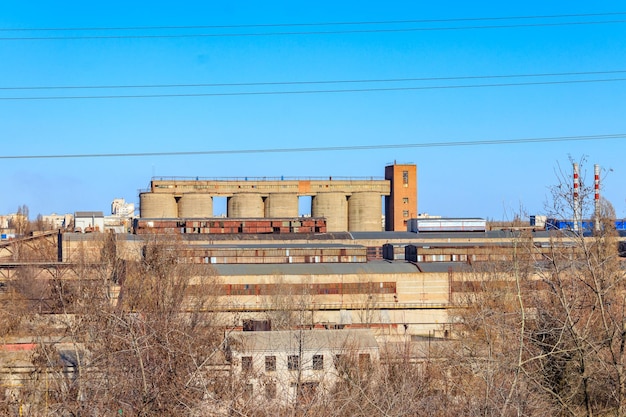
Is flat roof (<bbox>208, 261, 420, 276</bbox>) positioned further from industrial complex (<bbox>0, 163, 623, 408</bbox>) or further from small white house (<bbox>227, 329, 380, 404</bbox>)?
small white house (<bbox>227, 329, 380, 404</bbox>)

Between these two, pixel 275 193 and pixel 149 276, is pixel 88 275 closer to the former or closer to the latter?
pixel 149 276

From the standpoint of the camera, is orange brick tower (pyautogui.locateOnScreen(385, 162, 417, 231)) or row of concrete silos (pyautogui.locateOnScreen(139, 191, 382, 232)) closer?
row of concrete silos (pyautogui.locateOnScreen(139, 191, 382, 232))

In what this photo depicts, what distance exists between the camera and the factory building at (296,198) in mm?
49281

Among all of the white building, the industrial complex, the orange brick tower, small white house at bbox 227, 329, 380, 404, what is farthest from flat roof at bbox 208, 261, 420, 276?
the white building

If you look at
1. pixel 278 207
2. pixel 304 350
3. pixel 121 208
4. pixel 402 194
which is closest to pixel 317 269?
pixel 304 350

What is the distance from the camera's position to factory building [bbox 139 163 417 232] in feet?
162

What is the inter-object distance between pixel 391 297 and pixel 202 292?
26.0 ft

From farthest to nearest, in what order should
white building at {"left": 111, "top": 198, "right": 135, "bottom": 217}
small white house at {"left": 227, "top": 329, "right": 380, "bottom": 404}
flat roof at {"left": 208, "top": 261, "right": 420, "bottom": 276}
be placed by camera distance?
white building at {"left": 111, "top": 198, "right": 135, "bottom": 217}
flat roof at {"left": 208, "top": 261, "right": 420, "bottom": 276}
small white house at {"left": 227, "top": 329, "right": 380, "bottom": 404}

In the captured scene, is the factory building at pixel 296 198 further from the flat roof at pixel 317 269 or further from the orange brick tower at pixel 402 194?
the flat roof at pixel 317 269

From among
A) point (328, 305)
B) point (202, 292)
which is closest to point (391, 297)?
point (328, 305)

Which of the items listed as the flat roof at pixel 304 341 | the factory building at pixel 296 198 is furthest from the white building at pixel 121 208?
the flat roof at pixel 304 341

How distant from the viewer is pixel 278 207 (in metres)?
50.2

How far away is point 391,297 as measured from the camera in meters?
30.2

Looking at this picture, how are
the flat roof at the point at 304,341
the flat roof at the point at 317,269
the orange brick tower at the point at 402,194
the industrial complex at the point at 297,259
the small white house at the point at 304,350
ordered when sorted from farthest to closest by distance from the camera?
the orange brick tower at the point at 402,194
the flat roof at the point at 317,269
the industrial complex at the point at 297,259
the flat roof at the point at 304,341
the small white house at the point at 304,350
